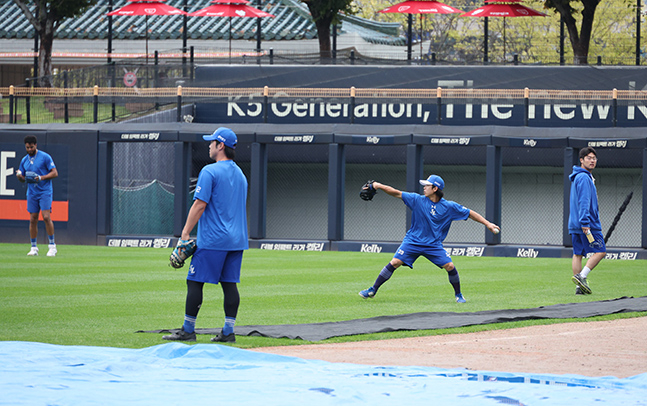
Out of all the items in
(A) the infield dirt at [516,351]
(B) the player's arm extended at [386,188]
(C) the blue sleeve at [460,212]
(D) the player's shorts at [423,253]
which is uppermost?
Result: (B) the player's arm extended at [386,188]

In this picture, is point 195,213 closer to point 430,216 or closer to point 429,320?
point 429,320

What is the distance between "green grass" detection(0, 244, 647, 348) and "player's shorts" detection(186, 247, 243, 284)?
63 cm

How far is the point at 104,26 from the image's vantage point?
131ft

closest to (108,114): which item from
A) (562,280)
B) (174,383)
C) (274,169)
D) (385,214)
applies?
(274,169)

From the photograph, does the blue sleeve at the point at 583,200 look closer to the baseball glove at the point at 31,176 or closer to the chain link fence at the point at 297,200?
the baseball glove at the point at 31,176

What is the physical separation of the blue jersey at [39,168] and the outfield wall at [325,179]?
508 centimetres

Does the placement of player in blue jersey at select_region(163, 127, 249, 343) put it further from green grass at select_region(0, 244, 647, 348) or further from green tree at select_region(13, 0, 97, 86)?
green tree at select_region(13, 0, 97, 86)

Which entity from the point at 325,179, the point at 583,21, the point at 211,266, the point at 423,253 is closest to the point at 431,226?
the point at 423,253

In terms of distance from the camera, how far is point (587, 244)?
39.0 ft

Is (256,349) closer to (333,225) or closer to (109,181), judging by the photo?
(333,225)

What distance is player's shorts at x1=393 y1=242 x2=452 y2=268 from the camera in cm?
1105

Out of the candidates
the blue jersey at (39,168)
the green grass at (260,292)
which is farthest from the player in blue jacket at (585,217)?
the blue jersey at (39,168)

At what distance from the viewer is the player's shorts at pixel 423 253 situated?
11.0m

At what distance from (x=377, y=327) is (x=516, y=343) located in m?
1.44
